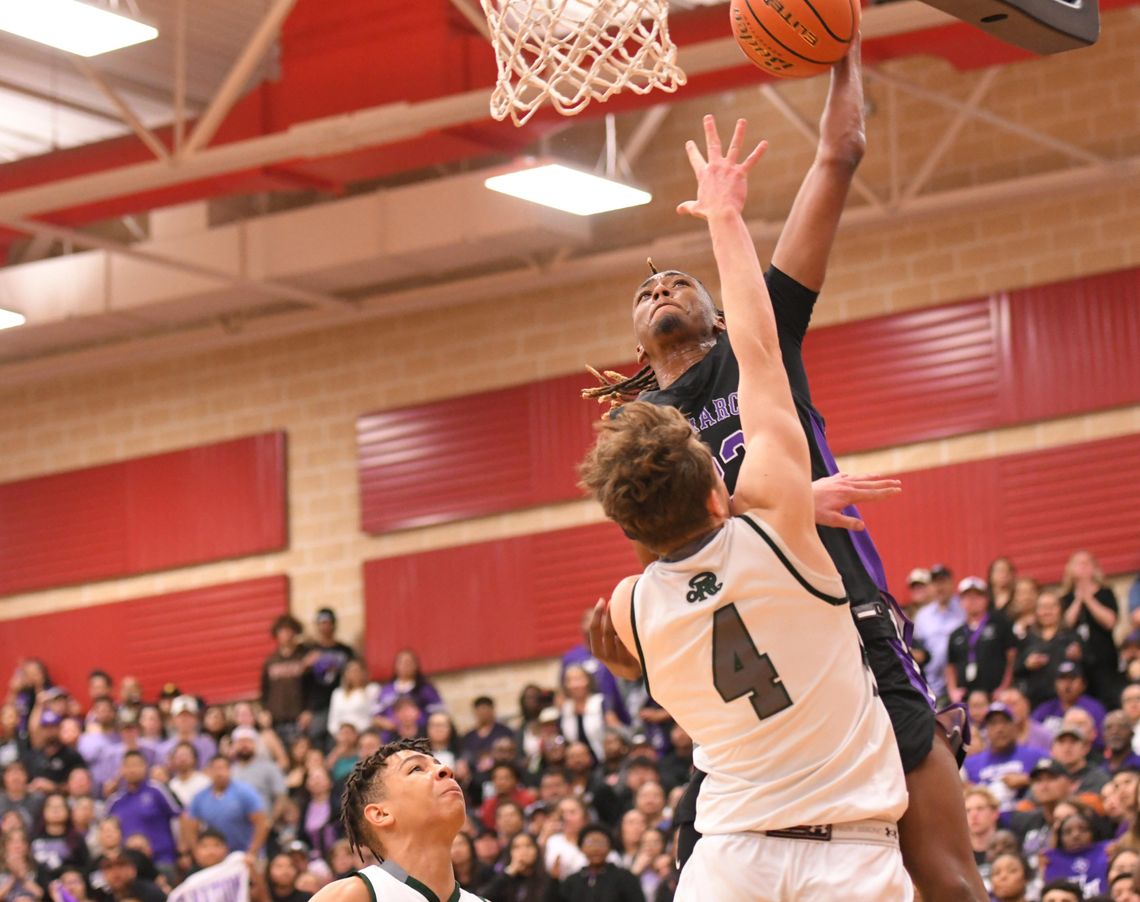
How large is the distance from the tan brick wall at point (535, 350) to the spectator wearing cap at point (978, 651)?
262cm

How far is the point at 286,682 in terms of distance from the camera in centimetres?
1759

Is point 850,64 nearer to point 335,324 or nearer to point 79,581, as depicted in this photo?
point 335,324

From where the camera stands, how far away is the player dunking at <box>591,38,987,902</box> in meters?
4.21

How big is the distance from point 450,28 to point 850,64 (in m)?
9.77

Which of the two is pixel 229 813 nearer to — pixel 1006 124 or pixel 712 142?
pixel 1006 124

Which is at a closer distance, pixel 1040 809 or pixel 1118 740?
pixel 1040 809

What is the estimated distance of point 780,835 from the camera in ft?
12.2

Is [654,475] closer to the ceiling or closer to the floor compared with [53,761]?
closer to the ceiling

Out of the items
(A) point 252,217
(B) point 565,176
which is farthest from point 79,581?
(B) point 565,176

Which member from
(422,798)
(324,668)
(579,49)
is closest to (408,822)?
(422,798)

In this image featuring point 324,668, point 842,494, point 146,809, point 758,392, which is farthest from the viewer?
point 324,668

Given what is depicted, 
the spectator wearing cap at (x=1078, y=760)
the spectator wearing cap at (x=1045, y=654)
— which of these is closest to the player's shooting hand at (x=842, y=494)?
the spectator wearing cap at (x=1078, y=760)

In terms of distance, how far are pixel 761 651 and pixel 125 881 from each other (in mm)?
10889

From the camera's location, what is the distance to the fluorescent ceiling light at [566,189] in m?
14.0
